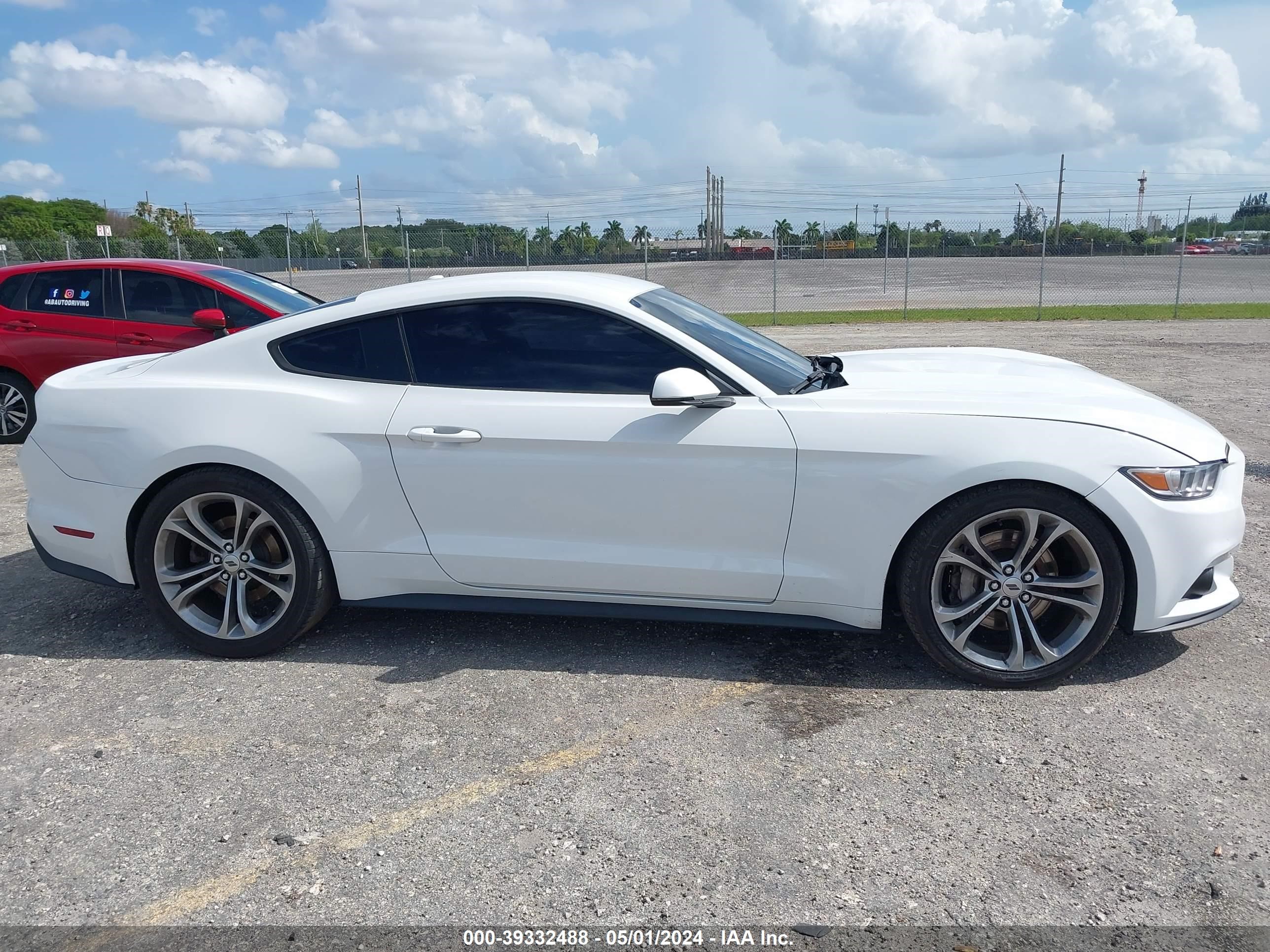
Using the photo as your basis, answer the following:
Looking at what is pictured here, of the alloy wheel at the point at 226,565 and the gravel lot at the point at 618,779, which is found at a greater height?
the alloy wheel at the point at 226,565

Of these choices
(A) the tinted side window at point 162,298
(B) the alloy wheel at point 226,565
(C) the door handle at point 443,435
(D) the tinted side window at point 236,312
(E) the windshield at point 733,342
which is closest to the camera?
(C) the door handle at point 443,435

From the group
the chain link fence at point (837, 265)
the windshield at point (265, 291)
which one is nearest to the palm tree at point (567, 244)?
the chain link fence at point (837, 265)

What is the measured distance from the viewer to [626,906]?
2.58 m

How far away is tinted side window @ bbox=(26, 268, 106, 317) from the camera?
8.61 meters

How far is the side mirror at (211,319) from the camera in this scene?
8.20 m

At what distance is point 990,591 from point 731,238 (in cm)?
4497

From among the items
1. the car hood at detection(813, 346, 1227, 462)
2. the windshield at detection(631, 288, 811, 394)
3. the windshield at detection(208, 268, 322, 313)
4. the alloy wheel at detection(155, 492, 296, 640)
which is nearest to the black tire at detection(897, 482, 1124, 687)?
the car hood at detection(813, 346, 1227, 462)

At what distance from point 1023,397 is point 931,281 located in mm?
34190

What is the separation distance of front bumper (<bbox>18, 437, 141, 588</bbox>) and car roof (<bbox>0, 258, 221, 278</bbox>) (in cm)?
464

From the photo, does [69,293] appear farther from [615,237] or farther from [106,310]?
[615,237]

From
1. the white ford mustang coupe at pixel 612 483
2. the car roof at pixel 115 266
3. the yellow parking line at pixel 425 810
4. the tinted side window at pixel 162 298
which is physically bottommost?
the yellow parking line at pixel 425 810

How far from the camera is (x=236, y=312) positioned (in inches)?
328

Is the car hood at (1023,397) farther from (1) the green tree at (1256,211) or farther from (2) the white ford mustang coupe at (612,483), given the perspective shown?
(1) the green tree at (1256,211)

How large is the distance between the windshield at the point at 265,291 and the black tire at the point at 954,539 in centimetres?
628
